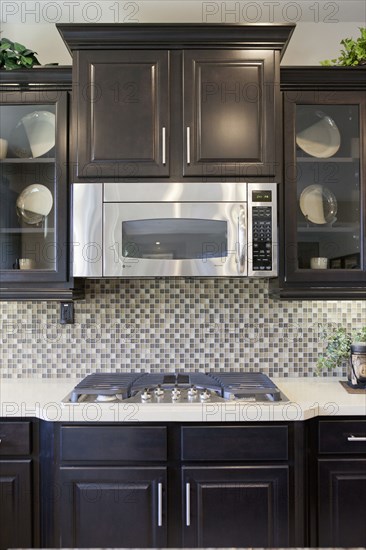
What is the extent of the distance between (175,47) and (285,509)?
199 centimetres

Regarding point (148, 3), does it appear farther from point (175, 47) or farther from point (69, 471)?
point (69, 471)

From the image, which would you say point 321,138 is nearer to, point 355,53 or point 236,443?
point 355,53

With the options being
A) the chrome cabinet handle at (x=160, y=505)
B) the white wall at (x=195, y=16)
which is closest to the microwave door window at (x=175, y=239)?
the chrome cabinet handle at (x=160, y=505)

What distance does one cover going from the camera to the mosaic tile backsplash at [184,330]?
2.19m

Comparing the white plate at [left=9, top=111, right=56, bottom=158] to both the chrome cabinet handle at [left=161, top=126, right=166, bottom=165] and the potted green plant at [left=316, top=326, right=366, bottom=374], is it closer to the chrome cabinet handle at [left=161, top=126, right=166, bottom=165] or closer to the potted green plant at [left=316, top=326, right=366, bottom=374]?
the chrome cabinet handle at [left=161, top=126, right=166, bottom=165]

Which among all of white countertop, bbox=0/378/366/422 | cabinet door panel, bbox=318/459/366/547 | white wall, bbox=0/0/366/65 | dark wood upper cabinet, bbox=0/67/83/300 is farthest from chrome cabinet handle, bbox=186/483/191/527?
white wall, bbox=0/0/366/65

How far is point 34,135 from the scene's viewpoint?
195 cm


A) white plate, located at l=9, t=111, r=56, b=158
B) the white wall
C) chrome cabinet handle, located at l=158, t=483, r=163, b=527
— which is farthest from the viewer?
the white wall

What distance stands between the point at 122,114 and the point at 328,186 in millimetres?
999

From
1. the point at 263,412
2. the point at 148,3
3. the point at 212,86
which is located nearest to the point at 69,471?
the point at 263,412

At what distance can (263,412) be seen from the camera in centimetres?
164

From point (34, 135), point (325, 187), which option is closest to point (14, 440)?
point (34, 135)

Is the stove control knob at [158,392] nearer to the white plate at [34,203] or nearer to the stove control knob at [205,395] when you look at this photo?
the stove control knob at [205,395]

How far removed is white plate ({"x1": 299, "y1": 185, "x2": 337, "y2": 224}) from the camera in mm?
1927
